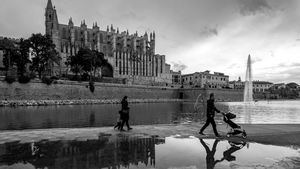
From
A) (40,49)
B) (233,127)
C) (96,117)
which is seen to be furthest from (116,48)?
(233,127)

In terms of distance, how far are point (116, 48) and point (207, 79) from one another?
5008cm

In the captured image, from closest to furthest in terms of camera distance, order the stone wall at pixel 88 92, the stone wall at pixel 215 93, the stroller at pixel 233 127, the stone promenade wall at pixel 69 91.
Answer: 1. the stroller at pixel 233 127
2. the stone promenade wall at pixel 69 91
3. the stone wall at pixel 88 92
4. the stone wall at pixel 215 93

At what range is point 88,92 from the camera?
6781 cm

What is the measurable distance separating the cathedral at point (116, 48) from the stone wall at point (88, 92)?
20983mm

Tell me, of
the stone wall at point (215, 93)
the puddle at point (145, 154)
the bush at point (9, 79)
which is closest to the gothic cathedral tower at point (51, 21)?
the bush at point (9, 79)

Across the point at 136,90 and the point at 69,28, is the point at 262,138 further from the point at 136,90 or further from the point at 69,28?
the point at 69,28

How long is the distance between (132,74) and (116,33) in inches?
817

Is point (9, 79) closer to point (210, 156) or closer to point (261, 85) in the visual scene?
point (210, 156)

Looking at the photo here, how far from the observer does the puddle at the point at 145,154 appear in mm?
7340

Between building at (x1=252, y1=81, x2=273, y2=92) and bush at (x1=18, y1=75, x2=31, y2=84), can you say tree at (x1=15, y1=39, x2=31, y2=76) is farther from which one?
building at (x1=252, y1=81, x2=273, y2=92)

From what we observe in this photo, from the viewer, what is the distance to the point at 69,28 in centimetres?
10900

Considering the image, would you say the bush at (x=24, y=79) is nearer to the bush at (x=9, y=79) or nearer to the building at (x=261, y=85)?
the bush at (x=9, y=79)

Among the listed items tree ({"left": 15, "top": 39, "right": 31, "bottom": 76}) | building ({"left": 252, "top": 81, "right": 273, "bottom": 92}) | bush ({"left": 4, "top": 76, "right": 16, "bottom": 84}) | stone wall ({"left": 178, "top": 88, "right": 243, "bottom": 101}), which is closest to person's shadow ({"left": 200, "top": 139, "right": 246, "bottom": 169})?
bush ({"left": 4, "top": 76, "right": 16, "bottom": 84})

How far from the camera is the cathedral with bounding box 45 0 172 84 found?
98.8 metres
